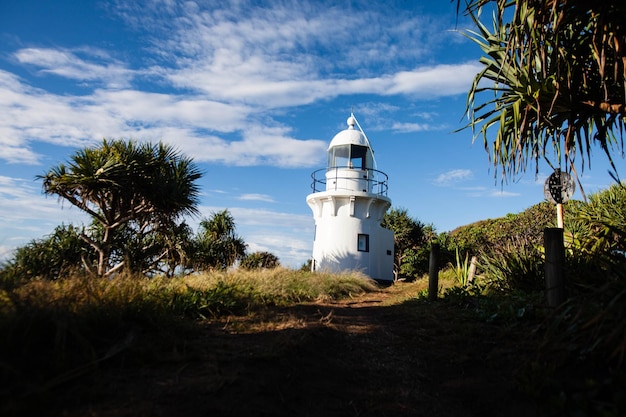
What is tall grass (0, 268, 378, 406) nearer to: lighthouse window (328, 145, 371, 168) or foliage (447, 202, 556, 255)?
lighthouse window (328, 145, 371, 168)

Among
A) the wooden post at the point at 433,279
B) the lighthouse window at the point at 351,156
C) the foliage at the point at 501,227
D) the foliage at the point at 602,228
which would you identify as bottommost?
the wooden post at the point at 433,279

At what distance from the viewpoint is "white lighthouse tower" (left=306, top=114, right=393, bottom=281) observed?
63.1ft

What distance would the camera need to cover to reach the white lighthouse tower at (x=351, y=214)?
19.2 metres

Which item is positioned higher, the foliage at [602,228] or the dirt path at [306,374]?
the foliage at [602,228]

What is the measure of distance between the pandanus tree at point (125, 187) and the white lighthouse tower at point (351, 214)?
644 centimetres

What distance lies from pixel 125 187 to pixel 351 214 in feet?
31.5

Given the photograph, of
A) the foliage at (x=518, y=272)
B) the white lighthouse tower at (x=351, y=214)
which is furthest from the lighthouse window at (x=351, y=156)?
the foliage at (x=518, y=272)

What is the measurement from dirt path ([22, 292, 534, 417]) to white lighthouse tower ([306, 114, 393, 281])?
44.1 feet

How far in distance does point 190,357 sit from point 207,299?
105 inches

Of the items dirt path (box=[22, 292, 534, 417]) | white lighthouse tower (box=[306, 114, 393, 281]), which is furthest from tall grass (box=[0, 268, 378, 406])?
→ white lighthouse tower (box=[306, 114, 393, 281])

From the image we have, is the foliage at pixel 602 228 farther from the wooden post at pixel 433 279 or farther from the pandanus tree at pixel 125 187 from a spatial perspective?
the pandanus tree at pixel 125 187

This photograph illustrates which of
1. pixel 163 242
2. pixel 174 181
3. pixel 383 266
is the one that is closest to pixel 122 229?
pixel 163 242

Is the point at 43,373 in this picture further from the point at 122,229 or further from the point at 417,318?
the point at 122,229

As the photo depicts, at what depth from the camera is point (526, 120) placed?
6.37 m
